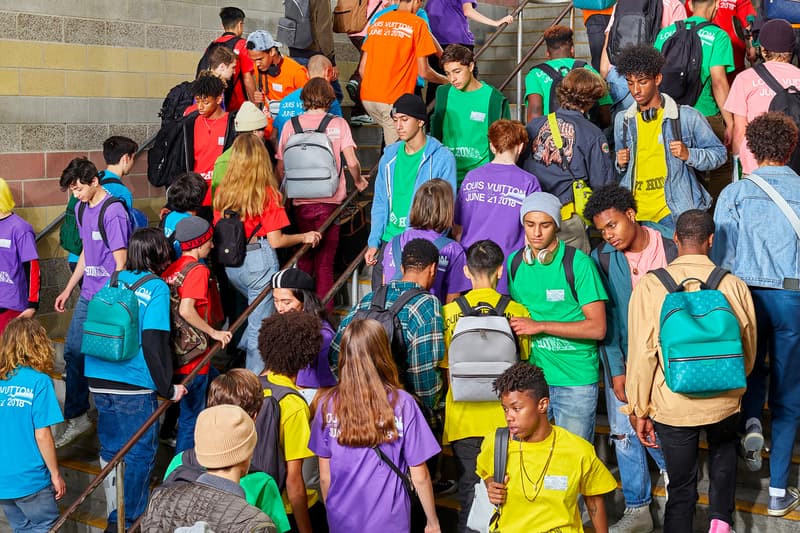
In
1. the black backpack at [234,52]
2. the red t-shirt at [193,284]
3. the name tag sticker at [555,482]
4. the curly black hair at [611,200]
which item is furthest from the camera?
the black backpack at [234,52]

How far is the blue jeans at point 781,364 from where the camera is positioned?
226 inches

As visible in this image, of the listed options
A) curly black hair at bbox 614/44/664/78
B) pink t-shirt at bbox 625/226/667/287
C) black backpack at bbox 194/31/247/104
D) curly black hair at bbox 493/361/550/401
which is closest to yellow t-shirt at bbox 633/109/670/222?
curly black hair at bbox 614/44/664/78

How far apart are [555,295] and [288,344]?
1573 millimetres

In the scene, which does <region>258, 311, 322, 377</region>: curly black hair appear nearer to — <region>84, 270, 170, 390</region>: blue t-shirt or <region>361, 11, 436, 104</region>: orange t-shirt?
<region>84, 270, 170, 390</region>: blue t-shirt

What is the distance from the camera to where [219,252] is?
7156 mm

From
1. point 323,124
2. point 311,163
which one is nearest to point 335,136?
point 323,124

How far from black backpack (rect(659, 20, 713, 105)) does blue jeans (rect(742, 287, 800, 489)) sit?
257 centimetres

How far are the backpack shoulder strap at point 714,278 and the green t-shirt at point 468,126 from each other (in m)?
2.93

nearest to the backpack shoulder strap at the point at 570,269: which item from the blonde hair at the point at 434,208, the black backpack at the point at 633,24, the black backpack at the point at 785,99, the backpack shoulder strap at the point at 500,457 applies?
the blonde hair at the point at 434,208

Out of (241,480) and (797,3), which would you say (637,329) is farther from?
(797,3)

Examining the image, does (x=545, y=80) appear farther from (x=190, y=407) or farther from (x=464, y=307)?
(x=190, y=407)

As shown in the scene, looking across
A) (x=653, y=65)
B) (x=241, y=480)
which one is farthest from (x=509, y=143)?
(x=241, y=480)

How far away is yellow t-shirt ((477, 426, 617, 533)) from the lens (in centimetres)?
452

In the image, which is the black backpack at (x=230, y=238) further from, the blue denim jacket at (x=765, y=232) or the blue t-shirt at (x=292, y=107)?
the blue denim jacket at (x=765, y=232)
